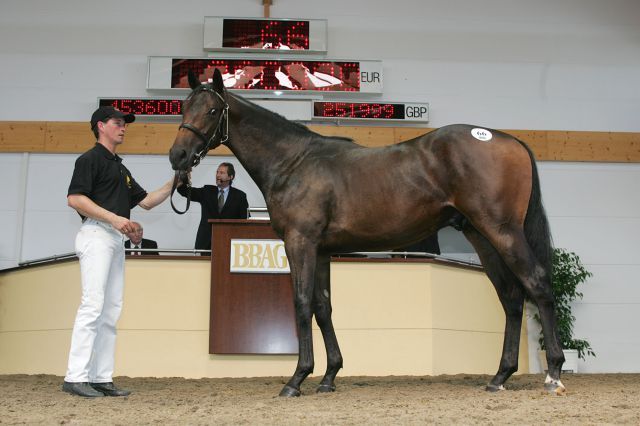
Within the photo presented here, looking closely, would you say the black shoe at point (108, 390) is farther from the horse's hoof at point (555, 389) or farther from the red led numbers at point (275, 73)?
the red led numbers at point (275, 73)

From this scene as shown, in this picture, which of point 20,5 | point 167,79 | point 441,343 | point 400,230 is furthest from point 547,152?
point 20,5

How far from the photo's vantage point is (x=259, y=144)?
4.36 m

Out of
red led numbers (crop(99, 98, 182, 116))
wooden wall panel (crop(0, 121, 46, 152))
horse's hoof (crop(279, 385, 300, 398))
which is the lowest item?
horse's hoof (crop(279, 385, 300, 398))

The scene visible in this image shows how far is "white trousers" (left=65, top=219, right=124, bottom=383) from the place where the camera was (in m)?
3.86

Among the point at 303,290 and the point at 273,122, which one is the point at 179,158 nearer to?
the point at 273,122

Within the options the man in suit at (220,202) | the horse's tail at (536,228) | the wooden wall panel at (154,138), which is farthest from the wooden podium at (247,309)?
the wooden wall panel at (154,138)

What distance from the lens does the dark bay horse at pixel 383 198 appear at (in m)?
3.83

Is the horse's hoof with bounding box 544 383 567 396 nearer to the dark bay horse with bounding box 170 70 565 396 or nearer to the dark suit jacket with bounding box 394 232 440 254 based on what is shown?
the dark bay horse with bounding box 170 70 565 396

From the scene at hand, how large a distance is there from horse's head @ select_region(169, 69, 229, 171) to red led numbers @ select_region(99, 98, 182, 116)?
17.4ft

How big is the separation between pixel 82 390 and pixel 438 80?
8006 mm

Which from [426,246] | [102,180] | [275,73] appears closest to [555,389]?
[102,180]

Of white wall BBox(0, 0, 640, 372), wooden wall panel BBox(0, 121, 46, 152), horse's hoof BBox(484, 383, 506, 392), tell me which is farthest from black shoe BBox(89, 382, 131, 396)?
wooden wall panel BBox(0, 121, 46, 152)

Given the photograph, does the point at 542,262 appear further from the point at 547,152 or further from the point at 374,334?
the point at 547,152

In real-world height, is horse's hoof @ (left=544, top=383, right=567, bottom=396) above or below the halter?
below
